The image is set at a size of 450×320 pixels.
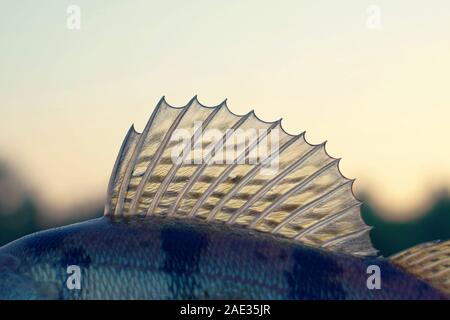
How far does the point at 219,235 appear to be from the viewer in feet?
19.2

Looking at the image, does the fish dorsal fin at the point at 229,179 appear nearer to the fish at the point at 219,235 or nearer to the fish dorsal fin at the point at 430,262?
the fish at the point at 219,235

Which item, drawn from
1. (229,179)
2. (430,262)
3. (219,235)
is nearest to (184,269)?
(219,235)

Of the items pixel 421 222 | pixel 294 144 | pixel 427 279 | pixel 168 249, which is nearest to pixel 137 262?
pixel 168 249

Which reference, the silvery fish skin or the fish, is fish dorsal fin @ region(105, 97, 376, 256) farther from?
the silvery fish skin

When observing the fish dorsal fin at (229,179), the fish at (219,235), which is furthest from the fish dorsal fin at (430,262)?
the fish dorsal fin at (229,179)

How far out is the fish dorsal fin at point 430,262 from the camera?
5754 millimetres

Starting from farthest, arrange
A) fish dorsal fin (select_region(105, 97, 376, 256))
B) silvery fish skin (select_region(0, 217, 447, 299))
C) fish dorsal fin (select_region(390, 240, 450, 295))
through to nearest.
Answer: fish dorsal fin (select_region(105, 97, 376, 256)) < fish dorsal fin (select_region(390, 240, 450, 295)) < silvery fish skin (select_region(0, 217, 447, 299))

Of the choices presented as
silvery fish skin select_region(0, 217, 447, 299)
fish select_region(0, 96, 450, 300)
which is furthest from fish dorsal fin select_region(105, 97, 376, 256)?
silvery fish skin select_region(0, 217, 447, 299)

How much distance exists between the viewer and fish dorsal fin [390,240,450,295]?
5754mm

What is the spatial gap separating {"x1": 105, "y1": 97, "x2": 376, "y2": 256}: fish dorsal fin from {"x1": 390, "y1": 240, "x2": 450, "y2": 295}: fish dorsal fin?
36 centimetres

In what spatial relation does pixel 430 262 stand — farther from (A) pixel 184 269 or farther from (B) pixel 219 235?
(A) pixel 184 269

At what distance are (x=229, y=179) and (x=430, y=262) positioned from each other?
1388mm

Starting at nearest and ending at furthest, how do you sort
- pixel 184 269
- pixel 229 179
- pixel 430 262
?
1. pixel 184 269
2. pixel 430 262
3. pixel 229 179

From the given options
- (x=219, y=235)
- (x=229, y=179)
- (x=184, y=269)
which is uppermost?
(x=229, y=179)
